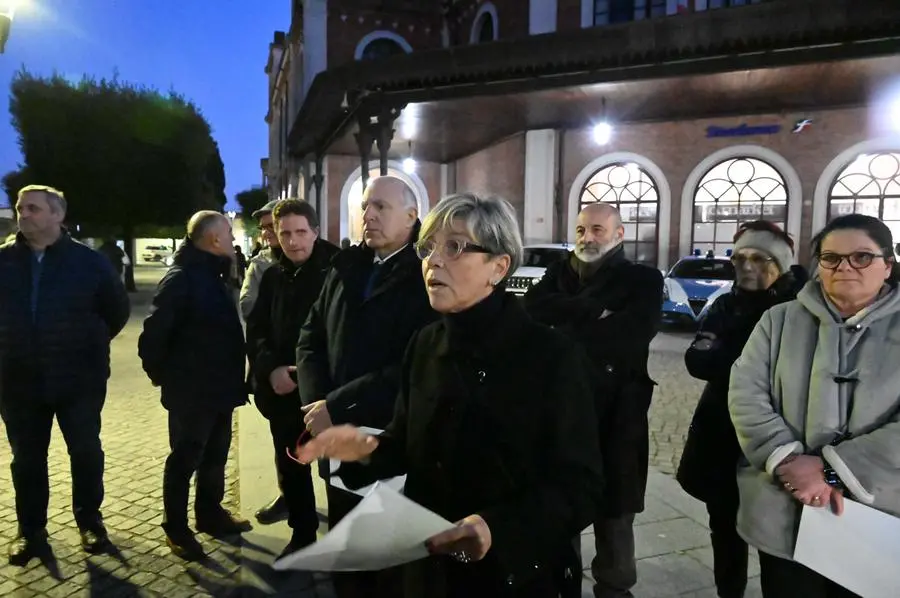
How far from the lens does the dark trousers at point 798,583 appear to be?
2.13 m

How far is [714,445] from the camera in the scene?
270 cm

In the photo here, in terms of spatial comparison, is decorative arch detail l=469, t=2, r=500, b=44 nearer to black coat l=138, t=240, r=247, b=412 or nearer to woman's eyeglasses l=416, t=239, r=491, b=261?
black coat l=138, t=240, r=247, b=412

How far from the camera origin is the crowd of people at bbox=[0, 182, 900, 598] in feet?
5.51

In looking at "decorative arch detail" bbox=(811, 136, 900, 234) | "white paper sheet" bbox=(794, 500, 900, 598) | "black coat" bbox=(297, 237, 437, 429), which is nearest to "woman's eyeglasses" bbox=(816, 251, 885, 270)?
"white paper sheet" bbox=(794, 500, 900, 598)

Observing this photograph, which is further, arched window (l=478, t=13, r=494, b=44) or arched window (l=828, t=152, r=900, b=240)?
arched window (l=478, t=13, r=494, b=44)

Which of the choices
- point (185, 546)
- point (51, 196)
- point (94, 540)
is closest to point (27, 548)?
point (94, 540)

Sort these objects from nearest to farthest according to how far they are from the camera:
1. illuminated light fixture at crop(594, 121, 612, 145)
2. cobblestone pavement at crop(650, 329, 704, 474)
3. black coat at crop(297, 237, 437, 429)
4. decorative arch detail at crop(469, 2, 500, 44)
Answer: black coat at crop(297, 237, 437, 429)
cobblestone pavement at crop(650, 329, 704, 474)
illuminated light fixture at crop(594, 121, 612, 145)
decorative arch detail at crop(469, 2, 500, 44)

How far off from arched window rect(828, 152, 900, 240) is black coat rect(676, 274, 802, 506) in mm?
15053

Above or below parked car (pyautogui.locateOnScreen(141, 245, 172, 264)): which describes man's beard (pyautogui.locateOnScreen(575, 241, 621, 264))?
below

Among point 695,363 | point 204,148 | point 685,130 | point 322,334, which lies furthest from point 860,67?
point 204,148

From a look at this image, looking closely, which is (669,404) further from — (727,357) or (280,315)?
(280,315)

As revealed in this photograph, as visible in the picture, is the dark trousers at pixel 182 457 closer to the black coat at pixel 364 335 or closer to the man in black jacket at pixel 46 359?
the man in black jacket at pixel 46 359

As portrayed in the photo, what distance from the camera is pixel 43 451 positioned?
141 inches

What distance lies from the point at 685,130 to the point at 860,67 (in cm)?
535
